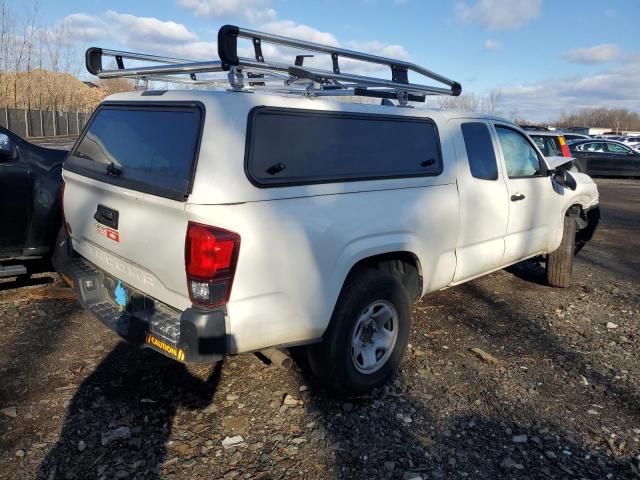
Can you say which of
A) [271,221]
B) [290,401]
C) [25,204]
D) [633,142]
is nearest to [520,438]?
[290,401]

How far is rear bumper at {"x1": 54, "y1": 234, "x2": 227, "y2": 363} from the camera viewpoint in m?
2.58

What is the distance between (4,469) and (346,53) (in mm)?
3190

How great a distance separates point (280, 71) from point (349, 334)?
5.56 feet

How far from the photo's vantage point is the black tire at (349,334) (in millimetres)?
3111

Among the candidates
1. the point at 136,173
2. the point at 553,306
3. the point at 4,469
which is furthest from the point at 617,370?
the point at 4,469

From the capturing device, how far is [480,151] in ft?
14.2

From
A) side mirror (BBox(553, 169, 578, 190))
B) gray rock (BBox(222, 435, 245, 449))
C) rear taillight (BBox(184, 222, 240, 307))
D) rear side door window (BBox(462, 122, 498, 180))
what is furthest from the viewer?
side mirror (BBox(553, 169, 578, 190))

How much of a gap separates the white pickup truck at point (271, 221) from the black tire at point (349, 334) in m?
0.01

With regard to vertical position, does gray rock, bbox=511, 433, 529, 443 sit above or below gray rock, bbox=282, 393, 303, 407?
above

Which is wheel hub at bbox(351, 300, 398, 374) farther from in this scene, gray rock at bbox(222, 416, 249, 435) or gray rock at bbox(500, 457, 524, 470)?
gray rock at bbox(500, 457, 524, 470)

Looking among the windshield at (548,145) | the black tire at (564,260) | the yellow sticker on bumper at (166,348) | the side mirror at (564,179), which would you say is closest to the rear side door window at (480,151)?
the side mirror at (564,179)

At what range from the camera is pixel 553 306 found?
5.26m

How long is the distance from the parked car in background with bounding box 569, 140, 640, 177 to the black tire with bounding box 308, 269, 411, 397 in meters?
18.3

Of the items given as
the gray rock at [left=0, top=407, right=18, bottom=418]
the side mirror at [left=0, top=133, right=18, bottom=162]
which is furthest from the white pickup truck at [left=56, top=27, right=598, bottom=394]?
the side mirror at [left=0, top=133, right=18, bottom=162]
